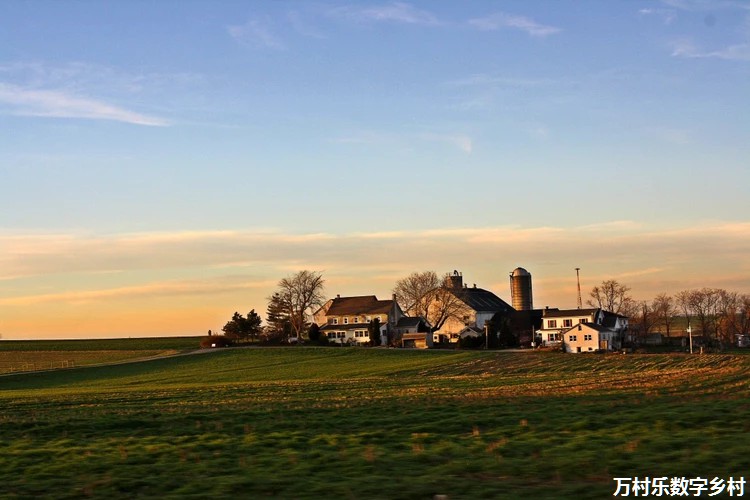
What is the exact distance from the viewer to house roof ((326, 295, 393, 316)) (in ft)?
449

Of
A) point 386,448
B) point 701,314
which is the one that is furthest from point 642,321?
point 386,448

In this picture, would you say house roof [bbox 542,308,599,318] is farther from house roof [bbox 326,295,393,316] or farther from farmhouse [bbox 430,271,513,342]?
house roof [bbox 326,295,393,316]

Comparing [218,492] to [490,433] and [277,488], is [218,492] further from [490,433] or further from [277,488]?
[490,433]

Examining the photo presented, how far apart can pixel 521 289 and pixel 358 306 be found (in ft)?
106

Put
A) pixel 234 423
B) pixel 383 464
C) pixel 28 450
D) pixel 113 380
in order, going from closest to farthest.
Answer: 1. pixel 383 464
2. pixel 28 450
3. pixel 234 423
4. pixel 113 380

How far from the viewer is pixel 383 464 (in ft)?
51.4

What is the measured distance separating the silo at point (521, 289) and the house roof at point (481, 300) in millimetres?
6201

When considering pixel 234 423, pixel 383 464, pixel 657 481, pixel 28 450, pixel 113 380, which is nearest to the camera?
pixel 657 481

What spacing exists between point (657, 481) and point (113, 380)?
6784 cm

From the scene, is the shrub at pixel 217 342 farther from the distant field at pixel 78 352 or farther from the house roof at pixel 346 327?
the house roof at pixel 346 327

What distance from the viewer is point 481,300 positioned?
14038cm

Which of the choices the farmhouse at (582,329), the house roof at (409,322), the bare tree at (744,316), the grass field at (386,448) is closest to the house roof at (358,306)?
the house roof at (409,322)

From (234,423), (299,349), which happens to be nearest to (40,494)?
(234,423)

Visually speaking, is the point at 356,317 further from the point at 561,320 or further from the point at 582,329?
the point at 582,329
